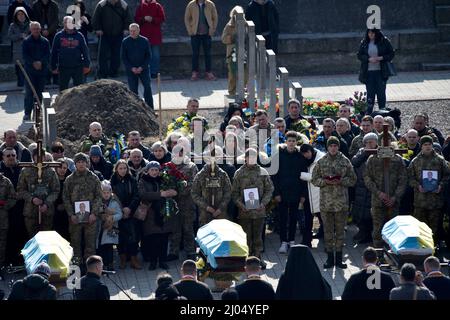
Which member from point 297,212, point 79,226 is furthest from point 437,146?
point 79,226

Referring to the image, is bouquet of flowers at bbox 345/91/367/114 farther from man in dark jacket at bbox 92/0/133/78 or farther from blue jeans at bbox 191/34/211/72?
man in dark jacket at bbox 92/0/133/78

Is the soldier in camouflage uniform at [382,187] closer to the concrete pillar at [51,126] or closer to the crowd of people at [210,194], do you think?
the crowd of people at [210,194]

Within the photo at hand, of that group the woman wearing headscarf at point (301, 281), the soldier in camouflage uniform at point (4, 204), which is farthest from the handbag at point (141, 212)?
the woman wearing headscarf at point (301, 281)

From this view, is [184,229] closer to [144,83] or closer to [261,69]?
[261,69]

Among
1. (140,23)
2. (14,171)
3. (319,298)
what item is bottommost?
(319,298)

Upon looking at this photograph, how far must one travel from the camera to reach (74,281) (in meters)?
20.4

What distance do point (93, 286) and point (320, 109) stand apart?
409 inches

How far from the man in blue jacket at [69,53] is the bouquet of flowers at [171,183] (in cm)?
647

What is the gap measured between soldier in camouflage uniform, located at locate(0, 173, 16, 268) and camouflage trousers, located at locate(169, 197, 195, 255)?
7.47 ft

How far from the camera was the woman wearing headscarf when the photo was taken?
1948cm

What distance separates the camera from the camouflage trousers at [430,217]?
2359 cm

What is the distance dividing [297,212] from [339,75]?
10.3 m

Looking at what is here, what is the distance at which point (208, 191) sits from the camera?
23219 millimetres

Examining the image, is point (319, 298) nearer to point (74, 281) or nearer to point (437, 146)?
point (74, 281)
